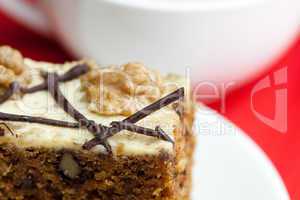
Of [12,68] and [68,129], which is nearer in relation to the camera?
[68,129]

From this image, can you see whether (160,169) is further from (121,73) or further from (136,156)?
(121,73)

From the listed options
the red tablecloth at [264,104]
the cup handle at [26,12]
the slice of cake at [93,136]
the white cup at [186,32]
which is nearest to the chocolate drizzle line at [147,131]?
the slice of cake at [93,136]

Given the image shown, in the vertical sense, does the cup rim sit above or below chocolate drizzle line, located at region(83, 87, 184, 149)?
above

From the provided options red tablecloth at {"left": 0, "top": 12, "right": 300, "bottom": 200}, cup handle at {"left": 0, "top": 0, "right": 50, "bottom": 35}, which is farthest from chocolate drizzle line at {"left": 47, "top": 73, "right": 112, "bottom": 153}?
cup handle at {"left": 0, "top": 0, "right": 50, "bottom": 35}

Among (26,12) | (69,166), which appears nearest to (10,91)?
(69,166)

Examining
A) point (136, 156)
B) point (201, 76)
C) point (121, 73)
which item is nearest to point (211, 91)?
point (201, 76)

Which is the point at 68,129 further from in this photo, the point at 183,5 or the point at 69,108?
the point at 183,5

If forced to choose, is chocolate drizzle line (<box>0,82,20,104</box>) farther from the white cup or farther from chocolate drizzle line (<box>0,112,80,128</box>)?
the white cup

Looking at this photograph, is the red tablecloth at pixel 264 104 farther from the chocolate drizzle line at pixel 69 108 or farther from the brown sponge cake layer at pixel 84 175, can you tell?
the chocolate drizzle line at pixel 69 108
